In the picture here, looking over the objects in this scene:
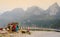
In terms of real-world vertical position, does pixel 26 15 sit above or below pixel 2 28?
above

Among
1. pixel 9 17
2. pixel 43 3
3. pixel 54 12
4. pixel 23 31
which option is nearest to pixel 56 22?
pixel 54 12

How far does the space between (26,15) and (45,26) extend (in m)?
0.22

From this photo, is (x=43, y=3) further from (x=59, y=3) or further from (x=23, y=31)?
(x=23, y=31)

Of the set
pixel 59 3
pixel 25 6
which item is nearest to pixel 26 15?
pixel 25 6

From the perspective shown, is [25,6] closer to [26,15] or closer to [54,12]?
[26,15]

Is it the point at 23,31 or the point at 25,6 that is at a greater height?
the point at 25,6

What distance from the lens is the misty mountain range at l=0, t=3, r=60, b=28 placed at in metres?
1.31

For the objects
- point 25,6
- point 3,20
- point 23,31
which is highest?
point 25,6

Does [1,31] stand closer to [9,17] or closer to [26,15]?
[9,17]

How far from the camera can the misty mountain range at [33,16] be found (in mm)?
1306

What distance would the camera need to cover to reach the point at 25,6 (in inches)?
52.5

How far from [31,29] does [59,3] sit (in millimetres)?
383

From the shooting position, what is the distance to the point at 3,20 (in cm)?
132

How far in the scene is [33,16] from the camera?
1.32 metres
